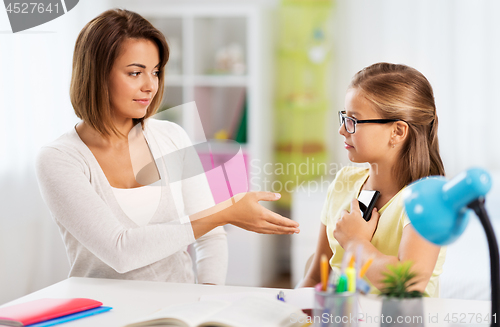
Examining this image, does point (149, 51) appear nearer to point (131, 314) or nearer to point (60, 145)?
point (60, 145)

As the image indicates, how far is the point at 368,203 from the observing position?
1166 millimetres

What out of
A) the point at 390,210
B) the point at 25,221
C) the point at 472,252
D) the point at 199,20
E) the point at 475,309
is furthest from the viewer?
the point at 199,20

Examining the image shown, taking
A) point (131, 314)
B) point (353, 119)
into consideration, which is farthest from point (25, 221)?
point (353, 119)

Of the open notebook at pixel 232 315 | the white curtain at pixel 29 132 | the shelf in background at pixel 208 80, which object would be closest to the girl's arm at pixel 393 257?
the open notebook at pixel 232 315

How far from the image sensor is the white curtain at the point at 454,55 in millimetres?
2670

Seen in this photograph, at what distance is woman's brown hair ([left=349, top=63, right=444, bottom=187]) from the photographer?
44.6 inches

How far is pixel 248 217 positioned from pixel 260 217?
3cm

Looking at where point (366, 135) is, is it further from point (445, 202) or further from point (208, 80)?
point (208, 80)

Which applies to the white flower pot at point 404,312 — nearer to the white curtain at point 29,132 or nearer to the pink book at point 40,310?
the pink book at point 40,310

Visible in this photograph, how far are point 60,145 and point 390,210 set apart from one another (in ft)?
2.77

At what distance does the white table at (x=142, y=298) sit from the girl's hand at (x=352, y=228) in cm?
15

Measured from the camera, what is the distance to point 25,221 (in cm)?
231

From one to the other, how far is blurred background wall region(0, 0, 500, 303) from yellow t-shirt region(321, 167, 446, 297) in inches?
47.6

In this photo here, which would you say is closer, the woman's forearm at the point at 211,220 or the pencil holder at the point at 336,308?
the pencil holder at the point at 336,308
